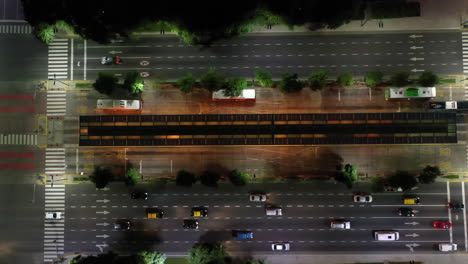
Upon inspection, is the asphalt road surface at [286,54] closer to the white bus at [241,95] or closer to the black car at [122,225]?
the white bus at [241,95]

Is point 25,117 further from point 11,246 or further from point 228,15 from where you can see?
point 228,15

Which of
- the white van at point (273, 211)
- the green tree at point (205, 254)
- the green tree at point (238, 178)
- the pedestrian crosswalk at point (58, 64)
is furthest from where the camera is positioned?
the pedestrian crosswalk at point (58, 64)

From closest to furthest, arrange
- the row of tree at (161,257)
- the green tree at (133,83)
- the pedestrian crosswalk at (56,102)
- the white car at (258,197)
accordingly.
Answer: the row of tree at (161,257), the green tree at (133,83), the white car at (258,197), the pedestrian crosswalk at (56,102)

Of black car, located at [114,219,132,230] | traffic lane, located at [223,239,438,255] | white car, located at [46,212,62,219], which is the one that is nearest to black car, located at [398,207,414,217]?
traffic lane, located at [223,239,438,255]

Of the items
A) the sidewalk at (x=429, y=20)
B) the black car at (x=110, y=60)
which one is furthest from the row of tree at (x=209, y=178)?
the sidewalk at (x=429, y=20)

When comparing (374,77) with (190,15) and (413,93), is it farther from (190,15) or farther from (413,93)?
(190,15)

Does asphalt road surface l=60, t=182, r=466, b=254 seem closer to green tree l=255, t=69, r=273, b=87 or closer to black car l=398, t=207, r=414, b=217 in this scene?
black car l=398, t=207, r=414, b=217

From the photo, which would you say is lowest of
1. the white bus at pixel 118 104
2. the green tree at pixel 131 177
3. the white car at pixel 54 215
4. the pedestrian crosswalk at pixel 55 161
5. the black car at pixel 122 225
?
the black car at pixel 122 225

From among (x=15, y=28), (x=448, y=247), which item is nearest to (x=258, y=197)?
(x=448, y=247)
